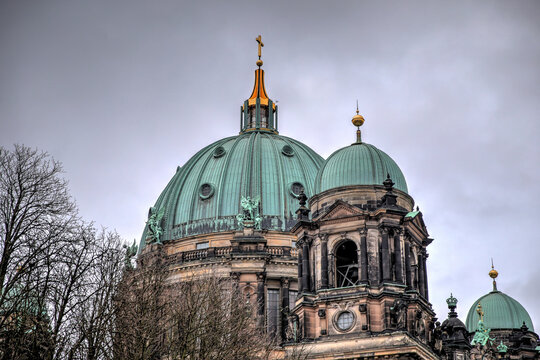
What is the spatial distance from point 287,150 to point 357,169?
63.4 feet

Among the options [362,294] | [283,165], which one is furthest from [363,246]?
[283,165]

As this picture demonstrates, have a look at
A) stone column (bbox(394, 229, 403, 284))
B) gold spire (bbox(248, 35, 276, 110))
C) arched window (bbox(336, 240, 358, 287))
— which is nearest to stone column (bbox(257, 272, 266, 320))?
arched window (bbox(336, 240, 358, 287))

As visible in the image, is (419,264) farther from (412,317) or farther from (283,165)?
(283,165)

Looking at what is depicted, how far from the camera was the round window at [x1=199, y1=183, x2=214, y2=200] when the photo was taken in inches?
2571

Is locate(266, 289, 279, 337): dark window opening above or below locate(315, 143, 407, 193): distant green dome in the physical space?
below

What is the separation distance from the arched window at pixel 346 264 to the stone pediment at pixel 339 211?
1.59 m

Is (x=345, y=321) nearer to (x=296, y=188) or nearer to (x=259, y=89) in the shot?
(x=296, y=188)

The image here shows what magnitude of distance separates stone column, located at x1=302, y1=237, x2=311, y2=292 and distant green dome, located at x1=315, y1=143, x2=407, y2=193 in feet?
11.9

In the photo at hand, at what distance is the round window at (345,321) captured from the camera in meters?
45.8

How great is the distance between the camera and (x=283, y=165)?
66875 mm

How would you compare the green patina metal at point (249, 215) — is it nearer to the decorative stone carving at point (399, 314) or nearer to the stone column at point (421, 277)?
the stone column at point (421, 277)

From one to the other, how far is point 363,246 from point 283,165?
21056mm

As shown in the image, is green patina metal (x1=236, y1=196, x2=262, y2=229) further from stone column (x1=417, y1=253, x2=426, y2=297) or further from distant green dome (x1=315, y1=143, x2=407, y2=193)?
stone column (x1=417, y1=253, x2=426, y2=297)

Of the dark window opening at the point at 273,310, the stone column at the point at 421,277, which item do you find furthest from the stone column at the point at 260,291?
the stone column at the point at 421,277
